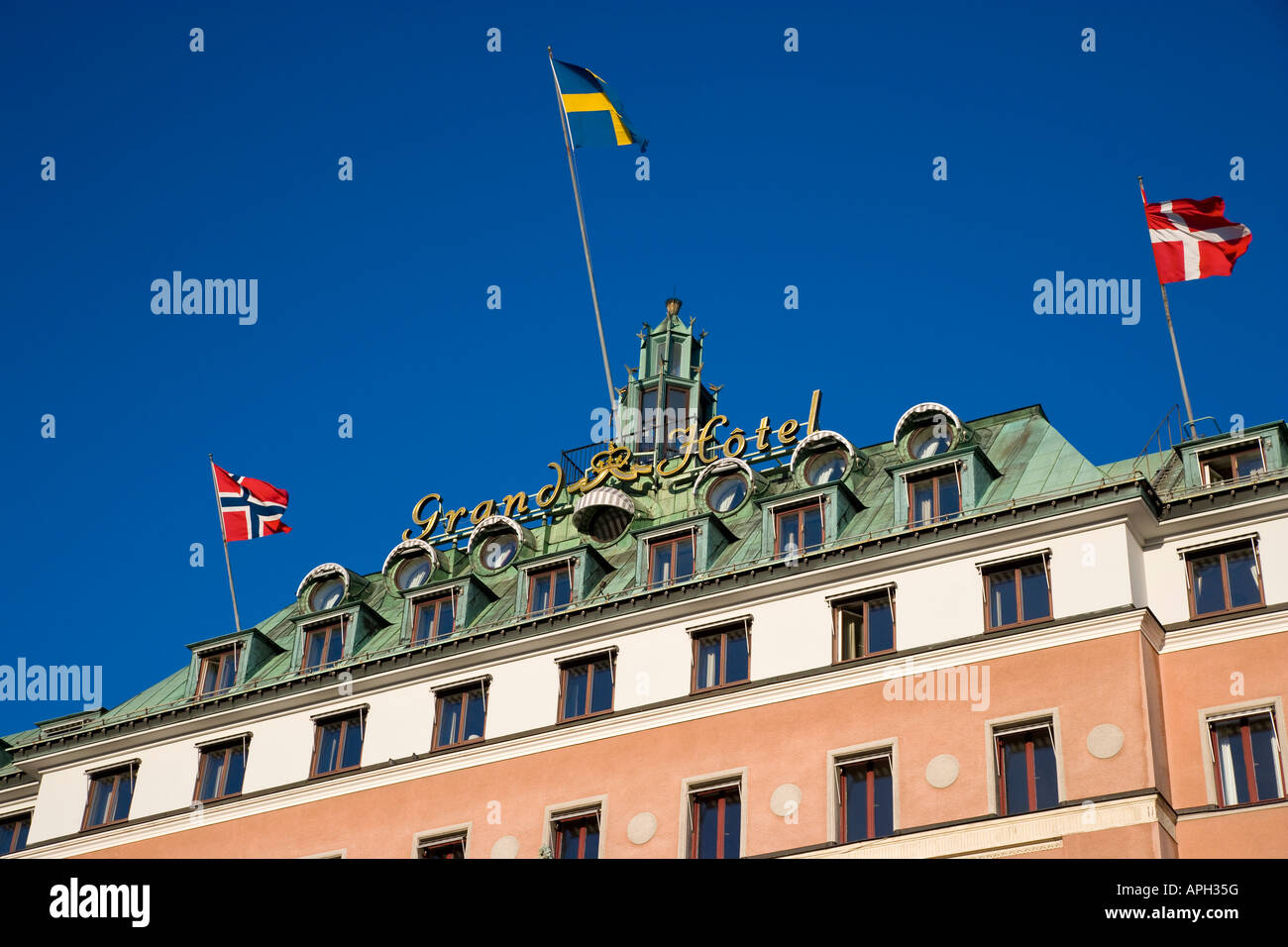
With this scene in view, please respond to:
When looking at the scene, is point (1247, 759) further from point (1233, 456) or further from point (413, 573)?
point (413, 573)

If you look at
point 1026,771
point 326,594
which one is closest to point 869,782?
point 1026,771

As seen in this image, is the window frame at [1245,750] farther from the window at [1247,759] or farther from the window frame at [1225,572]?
the window frame at [1225,572]

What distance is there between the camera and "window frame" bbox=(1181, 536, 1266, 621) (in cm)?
4856

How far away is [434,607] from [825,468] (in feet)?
46.9

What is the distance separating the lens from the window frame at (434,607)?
Answer: 6022 centimetres

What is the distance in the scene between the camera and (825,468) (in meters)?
58.5

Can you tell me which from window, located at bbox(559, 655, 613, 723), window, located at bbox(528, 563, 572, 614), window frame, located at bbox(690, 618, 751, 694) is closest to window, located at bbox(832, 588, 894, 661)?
window frame, located at bbox(690, 618, 751, 694)

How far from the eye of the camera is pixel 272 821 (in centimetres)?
5831

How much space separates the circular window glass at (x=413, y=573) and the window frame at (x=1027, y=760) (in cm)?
2332

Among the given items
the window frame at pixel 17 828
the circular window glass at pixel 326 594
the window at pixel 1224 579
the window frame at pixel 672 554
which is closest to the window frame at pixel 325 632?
the circular window glass at pixel 326 594

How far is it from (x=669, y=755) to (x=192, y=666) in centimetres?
2076

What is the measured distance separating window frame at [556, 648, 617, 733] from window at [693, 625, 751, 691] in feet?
9.11
